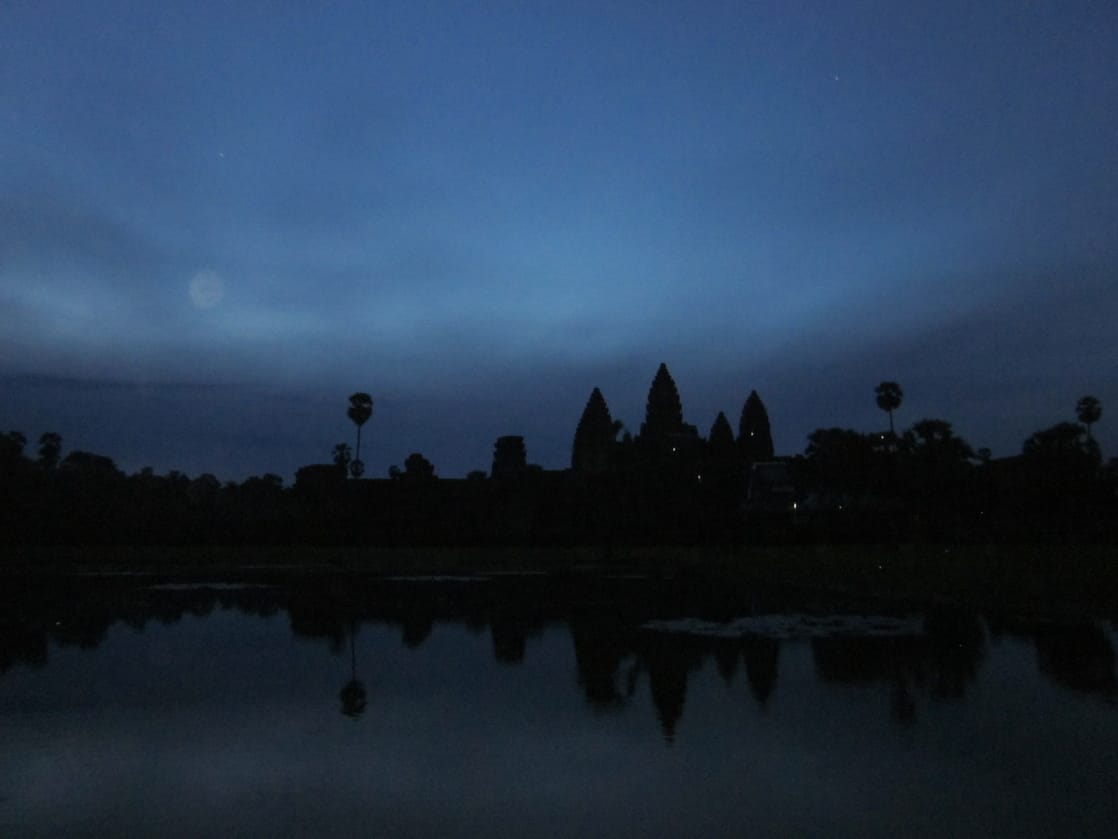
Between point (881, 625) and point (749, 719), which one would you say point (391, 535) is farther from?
point (749, 719)

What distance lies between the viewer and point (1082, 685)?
12.5m

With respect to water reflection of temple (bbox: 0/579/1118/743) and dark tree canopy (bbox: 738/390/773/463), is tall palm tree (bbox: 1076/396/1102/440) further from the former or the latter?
Answer: water reflection of temple (bbox: 0/579/1118/743)

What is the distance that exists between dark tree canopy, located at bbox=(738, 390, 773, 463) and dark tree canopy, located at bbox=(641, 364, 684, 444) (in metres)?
7.55

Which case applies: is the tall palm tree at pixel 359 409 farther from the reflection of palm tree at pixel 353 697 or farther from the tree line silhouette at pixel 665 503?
the reflection of palm tree at pixel 353 697

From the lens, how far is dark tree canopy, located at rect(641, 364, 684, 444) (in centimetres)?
11581

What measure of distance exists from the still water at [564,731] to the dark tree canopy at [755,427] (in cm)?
9670

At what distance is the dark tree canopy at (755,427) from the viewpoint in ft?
381

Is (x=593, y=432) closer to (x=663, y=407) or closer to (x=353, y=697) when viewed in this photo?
(x=663, y=407)

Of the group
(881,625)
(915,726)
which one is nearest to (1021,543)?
(881,625)

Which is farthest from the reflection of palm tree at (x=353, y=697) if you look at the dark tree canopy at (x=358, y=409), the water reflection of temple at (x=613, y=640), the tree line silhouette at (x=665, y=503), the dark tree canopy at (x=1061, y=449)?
the dark tree canopy at (x=358, y=409)

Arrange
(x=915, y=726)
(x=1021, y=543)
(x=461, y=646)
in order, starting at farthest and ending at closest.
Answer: (x=1021, y=543)
(x=461, y=646)
(x=915, y=726)

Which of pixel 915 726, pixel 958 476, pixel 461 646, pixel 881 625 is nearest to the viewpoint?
pixel 915 726

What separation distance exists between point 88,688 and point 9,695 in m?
0.90

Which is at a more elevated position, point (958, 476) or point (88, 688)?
point (958, 476)
